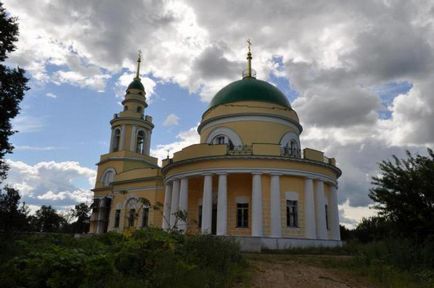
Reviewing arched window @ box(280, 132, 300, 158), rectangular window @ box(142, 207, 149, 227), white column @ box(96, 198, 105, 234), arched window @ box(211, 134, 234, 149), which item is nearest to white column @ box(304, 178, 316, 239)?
arched window @ box(280, 132, 300, 158)

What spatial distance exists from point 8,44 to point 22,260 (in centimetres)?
908

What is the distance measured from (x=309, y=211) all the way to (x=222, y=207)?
4615 mm

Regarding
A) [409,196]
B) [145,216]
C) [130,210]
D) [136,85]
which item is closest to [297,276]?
[409,196]

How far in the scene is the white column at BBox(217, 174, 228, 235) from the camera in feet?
62.5

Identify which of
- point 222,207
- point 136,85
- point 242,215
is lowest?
point 242,215

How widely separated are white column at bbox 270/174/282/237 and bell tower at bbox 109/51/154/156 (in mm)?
16487

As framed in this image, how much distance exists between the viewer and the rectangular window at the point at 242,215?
2045 centimetres

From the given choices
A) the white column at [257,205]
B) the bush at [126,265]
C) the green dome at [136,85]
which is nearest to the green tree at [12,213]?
the bush at [126,265]

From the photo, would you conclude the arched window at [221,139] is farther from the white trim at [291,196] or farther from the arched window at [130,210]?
the arched window at [130,210]

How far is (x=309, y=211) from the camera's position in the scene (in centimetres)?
1980

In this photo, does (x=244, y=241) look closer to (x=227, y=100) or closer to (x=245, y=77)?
(x=227, y=100)

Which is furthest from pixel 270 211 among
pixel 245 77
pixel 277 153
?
pixel 245 77

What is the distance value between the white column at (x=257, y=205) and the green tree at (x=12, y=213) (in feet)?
35.3

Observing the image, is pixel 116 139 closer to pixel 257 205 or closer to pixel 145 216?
pixel 145 216
